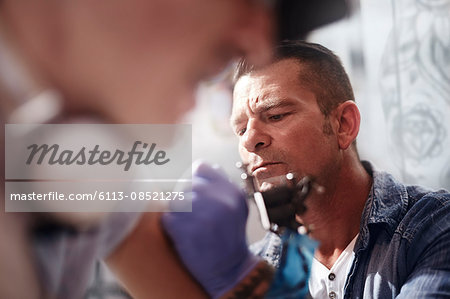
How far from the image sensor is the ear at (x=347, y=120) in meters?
1.12

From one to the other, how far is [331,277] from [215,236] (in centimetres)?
27

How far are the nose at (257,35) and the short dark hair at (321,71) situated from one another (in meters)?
0.02

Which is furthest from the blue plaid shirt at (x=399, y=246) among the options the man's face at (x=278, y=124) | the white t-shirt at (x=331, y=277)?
the man's face at (x=278, y=124)

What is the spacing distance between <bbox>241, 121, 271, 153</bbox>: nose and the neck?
0.53ft

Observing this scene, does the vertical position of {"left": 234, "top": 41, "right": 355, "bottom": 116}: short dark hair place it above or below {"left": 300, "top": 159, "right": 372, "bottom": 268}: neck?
above

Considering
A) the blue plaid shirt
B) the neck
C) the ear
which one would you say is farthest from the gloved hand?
the ear

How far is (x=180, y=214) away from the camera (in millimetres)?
1099

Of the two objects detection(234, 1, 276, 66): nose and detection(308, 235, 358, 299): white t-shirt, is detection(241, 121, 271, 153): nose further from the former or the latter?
detection(308, 235, 358, 299): white t-shirt

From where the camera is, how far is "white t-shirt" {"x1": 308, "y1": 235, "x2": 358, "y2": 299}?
3.59 ft

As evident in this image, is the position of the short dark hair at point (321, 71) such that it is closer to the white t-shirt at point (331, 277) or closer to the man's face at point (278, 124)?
the man's face at point (278, 124)

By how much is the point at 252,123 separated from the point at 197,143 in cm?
13

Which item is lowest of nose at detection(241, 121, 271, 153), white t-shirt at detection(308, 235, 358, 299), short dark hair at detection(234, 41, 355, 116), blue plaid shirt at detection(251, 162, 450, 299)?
white t-shirt at detection(308, 235, 358, 299)

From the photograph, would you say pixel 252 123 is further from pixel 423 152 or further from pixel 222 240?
pixel 423 152

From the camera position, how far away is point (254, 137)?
3.64 ft
